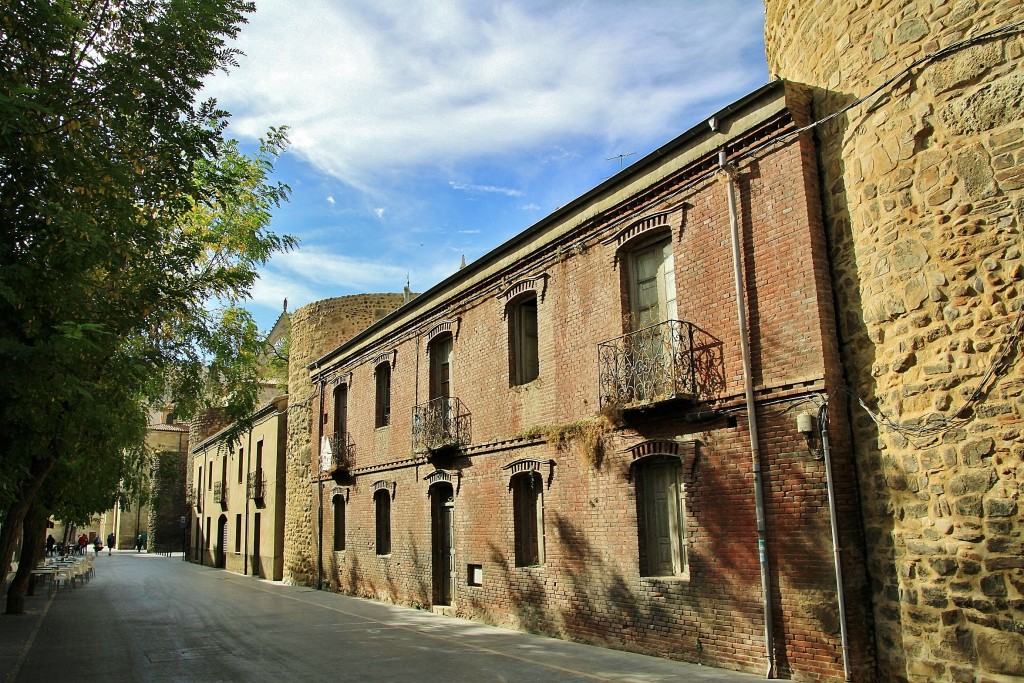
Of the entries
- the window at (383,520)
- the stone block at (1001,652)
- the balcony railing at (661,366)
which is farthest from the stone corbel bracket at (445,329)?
the stone block at (1001,652)

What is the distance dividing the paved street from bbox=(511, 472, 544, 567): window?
141 centimetres

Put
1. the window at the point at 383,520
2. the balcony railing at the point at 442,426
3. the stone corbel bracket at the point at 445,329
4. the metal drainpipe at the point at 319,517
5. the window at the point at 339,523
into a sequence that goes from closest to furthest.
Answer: the balcony railing at the point at 442,426 < the stone corbel bracket at the point at 445,329 < the window at the point at 383,520 < the window at the point at 339,523 < the metal drainpipe at the point at 319,517

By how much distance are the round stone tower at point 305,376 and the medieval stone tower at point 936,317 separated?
64.2 feet

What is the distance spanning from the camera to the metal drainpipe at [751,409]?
9.11m

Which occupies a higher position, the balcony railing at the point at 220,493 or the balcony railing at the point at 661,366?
the balcony railing at the point at 661,366

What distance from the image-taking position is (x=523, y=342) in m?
15.3

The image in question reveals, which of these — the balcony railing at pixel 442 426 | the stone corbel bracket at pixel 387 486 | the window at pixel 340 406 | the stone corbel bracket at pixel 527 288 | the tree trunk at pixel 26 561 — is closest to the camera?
the stone corbel bracket at pixel 527 288

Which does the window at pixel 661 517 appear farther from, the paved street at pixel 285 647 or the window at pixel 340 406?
the window at pixel 340 406

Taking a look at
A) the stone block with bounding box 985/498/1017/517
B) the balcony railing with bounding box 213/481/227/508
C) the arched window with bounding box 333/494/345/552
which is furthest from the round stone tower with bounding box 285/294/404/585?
the stone block with bounding box 985/498/1017/517

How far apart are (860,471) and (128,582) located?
2797 cm

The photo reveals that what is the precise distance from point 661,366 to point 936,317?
146 inches

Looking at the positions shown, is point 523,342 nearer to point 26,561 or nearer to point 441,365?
point 441,365

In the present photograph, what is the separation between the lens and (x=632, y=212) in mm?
12227

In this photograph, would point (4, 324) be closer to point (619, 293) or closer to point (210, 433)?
point (619, 293)
